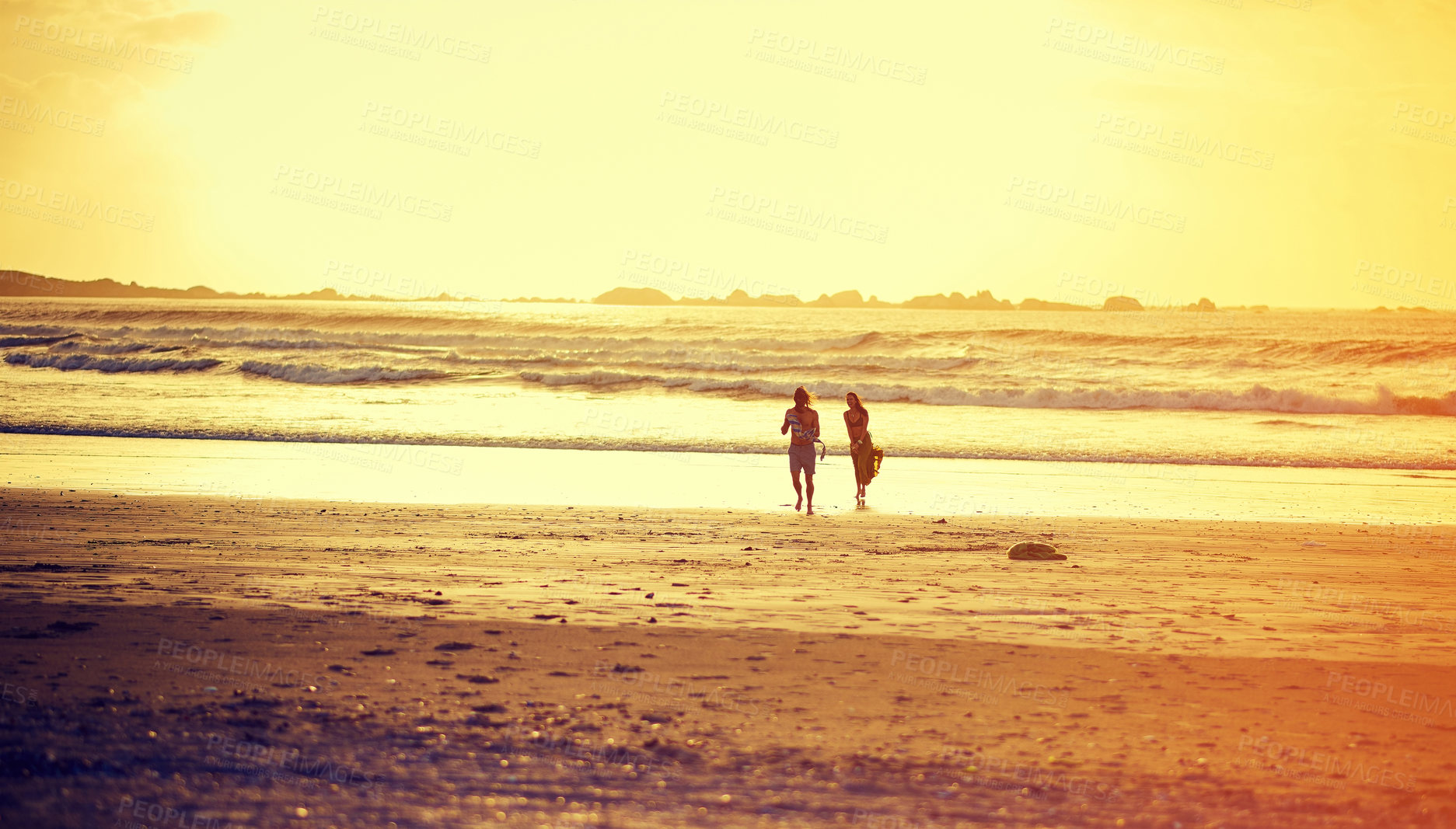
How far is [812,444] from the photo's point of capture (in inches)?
547

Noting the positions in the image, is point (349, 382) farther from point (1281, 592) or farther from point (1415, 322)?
point (1415, 322)

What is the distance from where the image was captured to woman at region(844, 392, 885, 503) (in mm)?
14312

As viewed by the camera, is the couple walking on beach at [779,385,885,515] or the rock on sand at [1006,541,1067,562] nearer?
the rock on sand at [1006,541,1067,562]

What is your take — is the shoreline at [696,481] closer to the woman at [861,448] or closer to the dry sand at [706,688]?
the woman at [861,448]

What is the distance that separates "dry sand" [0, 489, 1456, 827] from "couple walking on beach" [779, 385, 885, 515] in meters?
4.04

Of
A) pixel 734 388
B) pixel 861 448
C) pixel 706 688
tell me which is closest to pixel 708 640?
pixel 706 688

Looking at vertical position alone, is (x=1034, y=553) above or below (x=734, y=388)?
below

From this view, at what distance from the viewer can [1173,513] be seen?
13594 mm

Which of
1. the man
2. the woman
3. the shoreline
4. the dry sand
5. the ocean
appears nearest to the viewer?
the dry sand

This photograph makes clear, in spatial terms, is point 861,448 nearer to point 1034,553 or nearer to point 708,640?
point 1034,553

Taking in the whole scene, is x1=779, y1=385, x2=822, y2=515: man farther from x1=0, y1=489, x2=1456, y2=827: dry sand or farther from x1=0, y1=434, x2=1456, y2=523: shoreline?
x1=0, y1=489, x2=1456, y2=827: dry sand

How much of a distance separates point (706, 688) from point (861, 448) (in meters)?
9.14

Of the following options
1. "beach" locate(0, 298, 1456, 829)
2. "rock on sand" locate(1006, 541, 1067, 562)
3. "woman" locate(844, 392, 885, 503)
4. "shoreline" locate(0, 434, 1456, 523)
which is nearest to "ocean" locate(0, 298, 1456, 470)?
"shoreline" locate(0, 434, 1456, 523)

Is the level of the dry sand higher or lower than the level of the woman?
lower
